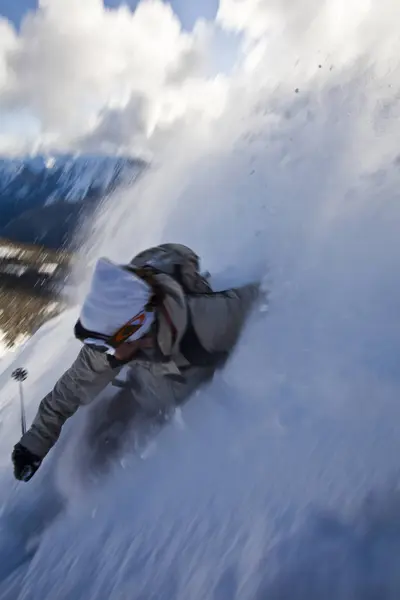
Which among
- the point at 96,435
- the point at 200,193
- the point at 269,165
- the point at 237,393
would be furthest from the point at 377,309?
the point at 200,193

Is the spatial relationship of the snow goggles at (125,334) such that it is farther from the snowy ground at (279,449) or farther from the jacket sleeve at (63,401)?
the snowy ground at (279,449)

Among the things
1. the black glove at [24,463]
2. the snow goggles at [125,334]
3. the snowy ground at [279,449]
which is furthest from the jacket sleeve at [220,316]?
the black glove at [24,463]

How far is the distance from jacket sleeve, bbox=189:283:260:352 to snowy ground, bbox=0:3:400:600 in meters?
0.11

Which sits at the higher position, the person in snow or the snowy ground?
the person in snow

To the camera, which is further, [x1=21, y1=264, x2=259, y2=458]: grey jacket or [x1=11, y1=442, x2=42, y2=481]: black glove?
[x1=11, y1=442, x2=42, y2=481]: black glove

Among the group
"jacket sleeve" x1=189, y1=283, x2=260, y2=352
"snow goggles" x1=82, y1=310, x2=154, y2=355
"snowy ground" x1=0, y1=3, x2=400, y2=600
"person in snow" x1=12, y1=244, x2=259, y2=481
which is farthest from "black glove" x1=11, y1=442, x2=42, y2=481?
"jacket sleeve" x1=189, y1=283, x2=260, y2=352

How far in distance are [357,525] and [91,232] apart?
782 cm

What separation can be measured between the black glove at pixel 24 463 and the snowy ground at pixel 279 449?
0.44ft

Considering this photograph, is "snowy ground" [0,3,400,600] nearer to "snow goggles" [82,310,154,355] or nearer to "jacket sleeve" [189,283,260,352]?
"jacket sleeve" [189,283,260,352]

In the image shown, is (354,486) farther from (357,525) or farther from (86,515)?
(86,515)

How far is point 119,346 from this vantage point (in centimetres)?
257

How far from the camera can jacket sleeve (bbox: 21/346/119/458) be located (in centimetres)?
306

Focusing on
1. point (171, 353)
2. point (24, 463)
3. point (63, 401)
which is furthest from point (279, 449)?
point (24, 463)

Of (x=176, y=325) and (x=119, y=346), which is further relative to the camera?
(x=176, y=325)
